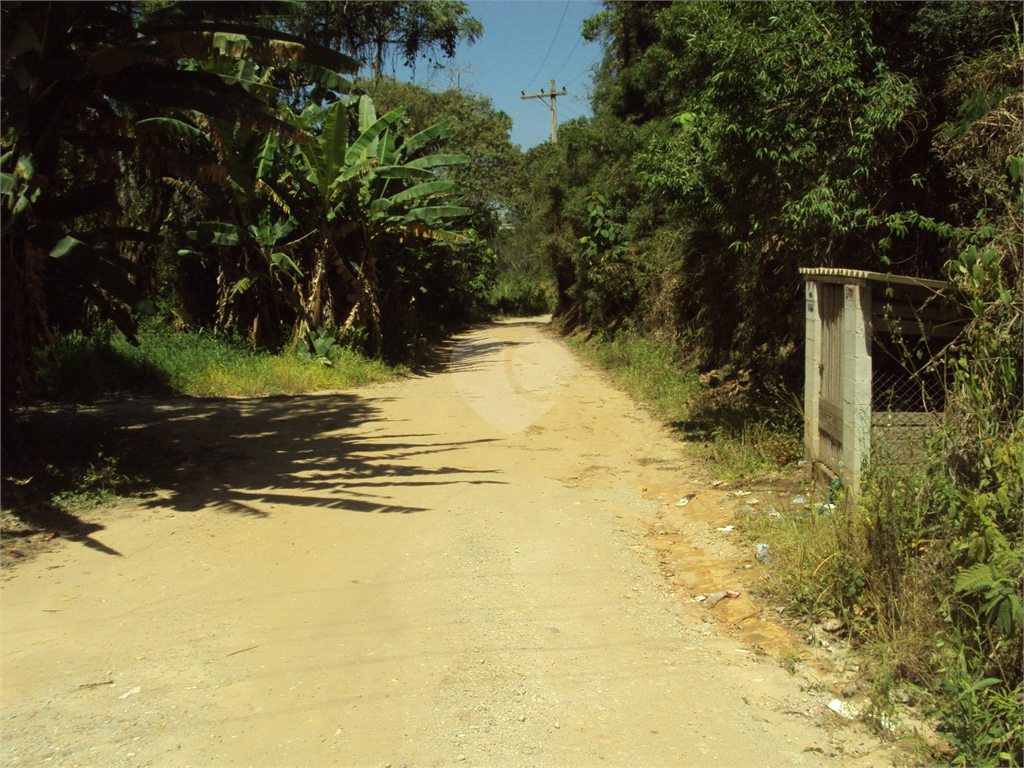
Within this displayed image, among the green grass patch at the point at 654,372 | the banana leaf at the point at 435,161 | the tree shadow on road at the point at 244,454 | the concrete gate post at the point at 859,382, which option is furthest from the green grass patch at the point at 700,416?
the banana leaf at the point at 435,161

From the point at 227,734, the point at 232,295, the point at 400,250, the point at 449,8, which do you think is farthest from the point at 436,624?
the point at 449,8

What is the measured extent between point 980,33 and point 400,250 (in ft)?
44.2

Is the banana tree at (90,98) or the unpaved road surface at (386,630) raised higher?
the banana tree at (90,98)

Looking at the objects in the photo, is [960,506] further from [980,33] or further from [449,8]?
[449,8]

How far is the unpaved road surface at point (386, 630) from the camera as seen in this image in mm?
3561

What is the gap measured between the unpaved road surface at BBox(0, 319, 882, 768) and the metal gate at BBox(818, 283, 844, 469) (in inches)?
54.1

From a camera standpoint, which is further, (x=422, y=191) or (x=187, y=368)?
(x=422, y=191)

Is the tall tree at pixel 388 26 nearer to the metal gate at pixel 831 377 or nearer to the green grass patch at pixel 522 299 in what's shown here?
the green grass patch at pixel 522 299

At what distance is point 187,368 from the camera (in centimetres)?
1368

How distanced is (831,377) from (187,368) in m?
11.0

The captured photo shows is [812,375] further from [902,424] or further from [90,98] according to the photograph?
[90,98]

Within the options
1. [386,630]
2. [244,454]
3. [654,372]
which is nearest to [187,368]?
[244,454]

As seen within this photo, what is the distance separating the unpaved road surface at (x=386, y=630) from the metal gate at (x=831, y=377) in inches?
54.1

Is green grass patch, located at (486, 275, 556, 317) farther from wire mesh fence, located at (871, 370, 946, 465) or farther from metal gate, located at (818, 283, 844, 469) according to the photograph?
wire mesh fence, located at (871, 370, 946, 465)
